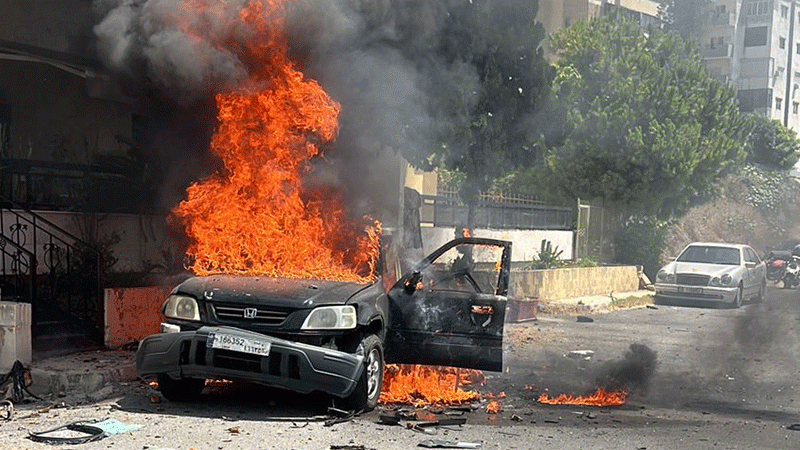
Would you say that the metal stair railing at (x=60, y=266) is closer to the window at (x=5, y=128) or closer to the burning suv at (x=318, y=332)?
the window at (x=5, y=128)

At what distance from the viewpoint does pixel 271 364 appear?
7.05 meters

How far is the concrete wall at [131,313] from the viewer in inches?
394

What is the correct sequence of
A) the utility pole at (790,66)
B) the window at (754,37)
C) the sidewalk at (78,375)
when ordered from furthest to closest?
the utility pole at (790,66) → the window at (754,37) → the sidewalk at (78,375)

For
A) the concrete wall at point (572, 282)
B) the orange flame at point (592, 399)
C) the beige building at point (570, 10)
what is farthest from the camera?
the beige building at point (570, 10)

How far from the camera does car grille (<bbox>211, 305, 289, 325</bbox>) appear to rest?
7270mm

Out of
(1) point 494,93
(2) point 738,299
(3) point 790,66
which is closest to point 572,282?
(2) point 738,299

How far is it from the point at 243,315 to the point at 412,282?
5.49 feet

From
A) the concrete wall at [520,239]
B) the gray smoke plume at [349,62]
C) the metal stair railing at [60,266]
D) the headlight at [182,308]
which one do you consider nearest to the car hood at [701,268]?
the concrete wall at [520,239]

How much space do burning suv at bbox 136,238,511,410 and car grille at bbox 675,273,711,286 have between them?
1431 centimetres

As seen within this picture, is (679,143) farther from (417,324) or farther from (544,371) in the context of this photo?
(417,324)

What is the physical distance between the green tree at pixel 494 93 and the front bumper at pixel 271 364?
6.91 meters

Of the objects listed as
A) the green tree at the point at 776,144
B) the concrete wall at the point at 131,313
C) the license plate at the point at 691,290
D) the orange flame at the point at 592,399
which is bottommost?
the license plate at the point at 691,290

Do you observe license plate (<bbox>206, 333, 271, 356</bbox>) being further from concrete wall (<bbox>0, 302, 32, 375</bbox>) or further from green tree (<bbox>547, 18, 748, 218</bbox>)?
green tree (<bbox>547, 18, 748, 218</bbox>)

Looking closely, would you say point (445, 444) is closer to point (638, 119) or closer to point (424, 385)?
point (424, 385)
